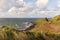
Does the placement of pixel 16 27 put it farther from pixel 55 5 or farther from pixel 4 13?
pixel 55 5

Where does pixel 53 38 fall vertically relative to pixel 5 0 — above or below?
below

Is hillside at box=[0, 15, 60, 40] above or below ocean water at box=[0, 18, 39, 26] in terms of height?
below

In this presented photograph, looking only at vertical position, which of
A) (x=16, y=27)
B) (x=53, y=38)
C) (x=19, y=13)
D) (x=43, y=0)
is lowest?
(x=53, y=38)

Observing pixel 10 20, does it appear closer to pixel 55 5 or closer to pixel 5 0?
pixel 5 0

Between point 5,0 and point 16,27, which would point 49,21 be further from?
point 5,0

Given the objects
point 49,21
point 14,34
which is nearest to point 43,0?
point 49,21

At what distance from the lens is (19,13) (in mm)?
5723

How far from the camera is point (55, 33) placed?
222 inches

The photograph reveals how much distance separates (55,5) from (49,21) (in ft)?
1.82

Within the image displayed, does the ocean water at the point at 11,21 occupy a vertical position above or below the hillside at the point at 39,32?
above

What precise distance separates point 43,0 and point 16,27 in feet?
4.03

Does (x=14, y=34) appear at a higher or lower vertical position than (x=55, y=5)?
lower

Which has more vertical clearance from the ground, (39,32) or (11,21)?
(11,21)

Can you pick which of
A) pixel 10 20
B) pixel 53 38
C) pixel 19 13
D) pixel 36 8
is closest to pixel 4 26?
pixel 10 20
